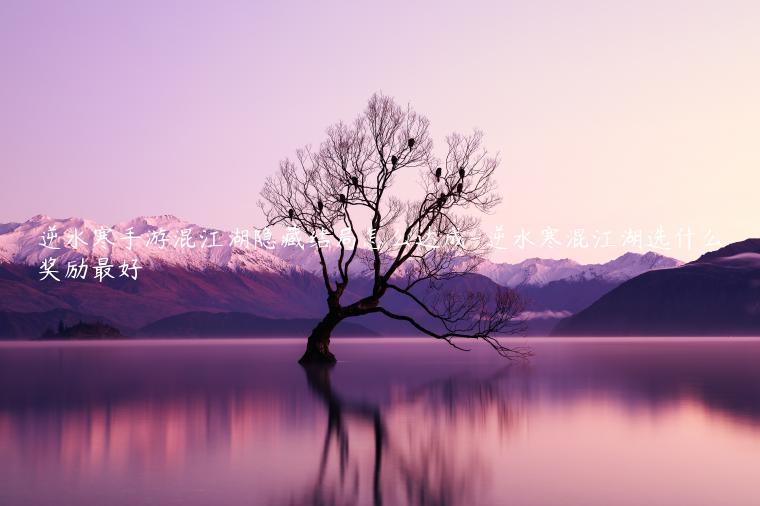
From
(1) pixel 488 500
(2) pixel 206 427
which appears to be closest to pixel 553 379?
(2) pixel 206 427

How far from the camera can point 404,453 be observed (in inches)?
711

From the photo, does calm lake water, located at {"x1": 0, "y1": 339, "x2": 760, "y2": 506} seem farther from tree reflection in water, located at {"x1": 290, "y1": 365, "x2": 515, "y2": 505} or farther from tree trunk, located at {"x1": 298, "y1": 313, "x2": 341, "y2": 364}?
tree trunk, located at {"x1": 298, "y1": 313, "x2": 341, "y2": 364}

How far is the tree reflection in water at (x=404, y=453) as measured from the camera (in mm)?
13992

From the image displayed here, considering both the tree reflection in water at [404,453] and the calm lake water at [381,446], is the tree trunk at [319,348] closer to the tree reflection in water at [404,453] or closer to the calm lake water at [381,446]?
the calm lake water at [381,446]

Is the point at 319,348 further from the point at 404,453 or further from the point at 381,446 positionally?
the point at 404,453

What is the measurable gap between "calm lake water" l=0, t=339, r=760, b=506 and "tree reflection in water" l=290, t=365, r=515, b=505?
0.15 feet

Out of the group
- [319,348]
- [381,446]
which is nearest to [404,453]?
[381,446]

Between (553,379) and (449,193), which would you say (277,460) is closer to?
(553,379)

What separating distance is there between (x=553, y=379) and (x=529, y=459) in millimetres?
26543

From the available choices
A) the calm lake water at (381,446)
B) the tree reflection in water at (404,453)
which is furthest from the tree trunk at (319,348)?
the tree reflection in water at (404,453)

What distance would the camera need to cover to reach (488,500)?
13586 millimetres

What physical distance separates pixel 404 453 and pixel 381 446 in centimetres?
124

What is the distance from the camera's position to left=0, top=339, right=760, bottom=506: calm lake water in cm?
1424

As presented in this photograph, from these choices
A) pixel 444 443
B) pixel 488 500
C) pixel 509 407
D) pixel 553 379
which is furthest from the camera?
pixel 553 379
